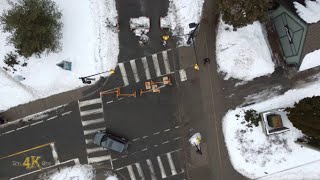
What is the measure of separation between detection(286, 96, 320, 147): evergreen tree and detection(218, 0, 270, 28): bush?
907 centimetres

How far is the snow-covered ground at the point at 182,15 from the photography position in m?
38.5

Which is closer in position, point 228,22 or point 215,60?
point 228,22

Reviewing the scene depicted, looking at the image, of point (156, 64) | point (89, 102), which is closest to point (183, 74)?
point (156, 64)

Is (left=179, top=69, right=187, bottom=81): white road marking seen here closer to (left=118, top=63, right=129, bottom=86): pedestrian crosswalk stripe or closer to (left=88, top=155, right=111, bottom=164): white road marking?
(left=118, top=63, right=129, bottom=86): pedestrian crosswalk stripe

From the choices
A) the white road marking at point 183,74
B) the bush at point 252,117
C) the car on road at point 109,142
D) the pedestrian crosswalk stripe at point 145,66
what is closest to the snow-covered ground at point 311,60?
the bush at point 252,117

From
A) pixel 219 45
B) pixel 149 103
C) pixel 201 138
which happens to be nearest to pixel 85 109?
pixel 149 103

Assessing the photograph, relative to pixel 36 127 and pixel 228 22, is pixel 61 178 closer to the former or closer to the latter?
pixel 36 127

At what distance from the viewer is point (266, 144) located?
3969 cm

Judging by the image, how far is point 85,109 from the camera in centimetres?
3894

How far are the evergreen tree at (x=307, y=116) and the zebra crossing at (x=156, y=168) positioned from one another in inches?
476

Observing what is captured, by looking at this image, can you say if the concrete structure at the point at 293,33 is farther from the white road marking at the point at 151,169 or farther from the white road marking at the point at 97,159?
the white road marking at the point at 97,159

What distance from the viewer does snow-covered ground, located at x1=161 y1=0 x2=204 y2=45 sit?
38500 millimetres

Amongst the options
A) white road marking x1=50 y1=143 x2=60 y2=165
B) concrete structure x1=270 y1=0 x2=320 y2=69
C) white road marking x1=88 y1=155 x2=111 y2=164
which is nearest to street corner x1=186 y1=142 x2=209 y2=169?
white road marking x1=88 y1=155 x2=111 y2=164

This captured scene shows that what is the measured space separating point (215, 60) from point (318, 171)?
15988 millimetres
